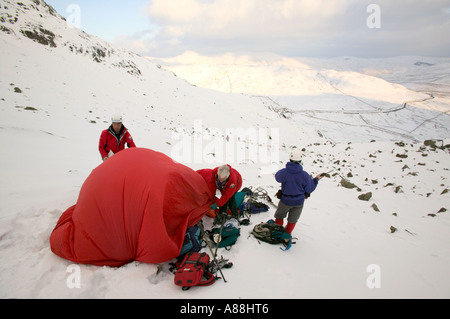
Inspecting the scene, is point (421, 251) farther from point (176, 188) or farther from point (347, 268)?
point (176, 188)

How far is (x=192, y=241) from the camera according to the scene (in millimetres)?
3799

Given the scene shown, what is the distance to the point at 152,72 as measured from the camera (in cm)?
3083

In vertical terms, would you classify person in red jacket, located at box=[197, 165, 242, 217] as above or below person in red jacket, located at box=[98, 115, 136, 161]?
below

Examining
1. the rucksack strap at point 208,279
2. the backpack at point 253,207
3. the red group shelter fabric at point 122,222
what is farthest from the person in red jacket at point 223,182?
the rucksack strap at point 208,279

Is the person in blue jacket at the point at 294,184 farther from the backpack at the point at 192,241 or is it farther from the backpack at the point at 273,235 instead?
the backpack at the point at 192,241

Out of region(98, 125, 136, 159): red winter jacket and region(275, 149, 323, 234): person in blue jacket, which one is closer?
region(275, 149, 323, 234): person in blue jacket

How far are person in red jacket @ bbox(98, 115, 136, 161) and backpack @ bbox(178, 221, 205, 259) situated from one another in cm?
297

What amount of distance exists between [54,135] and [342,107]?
5565 centimetres

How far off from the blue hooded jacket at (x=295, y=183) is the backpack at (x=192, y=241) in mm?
1919

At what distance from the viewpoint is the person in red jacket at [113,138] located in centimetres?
525

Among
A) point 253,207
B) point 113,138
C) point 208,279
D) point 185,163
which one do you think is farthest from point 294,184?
point 185,163

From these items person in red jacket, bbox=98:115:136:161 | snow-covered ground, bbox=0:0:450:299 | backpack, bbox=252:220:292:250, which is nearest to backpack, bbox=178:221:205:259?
snow-covered ground, bbox=0:0:450:299

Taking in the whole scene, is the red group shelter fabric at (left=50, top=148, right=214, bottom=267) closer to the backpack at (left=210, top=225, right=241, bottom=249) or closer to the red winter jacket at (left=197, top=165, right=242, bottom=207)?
the backpack at (left=210, top=225, right=241, bottom=249)

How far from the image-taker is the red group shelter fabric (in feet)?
10.6
